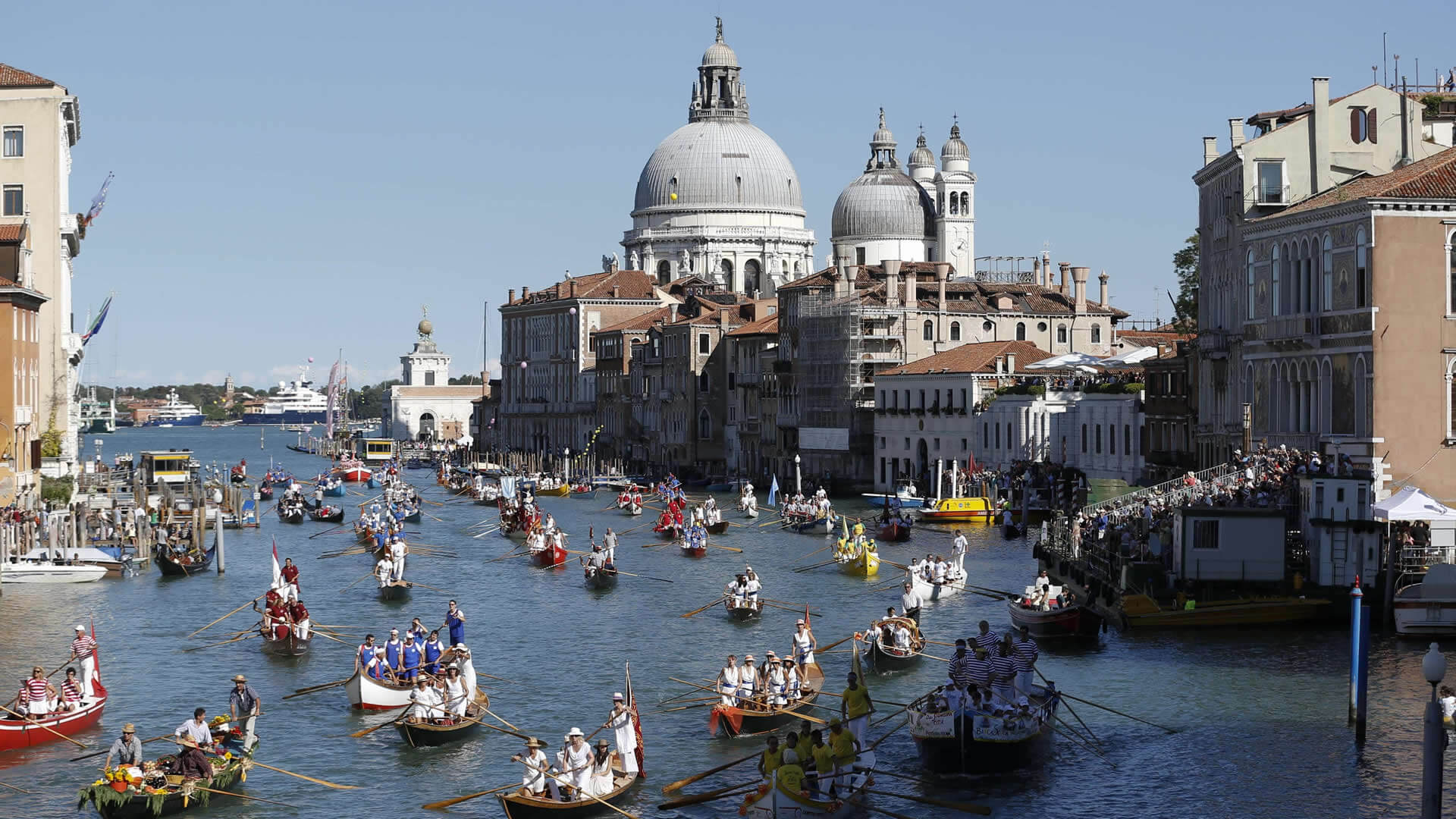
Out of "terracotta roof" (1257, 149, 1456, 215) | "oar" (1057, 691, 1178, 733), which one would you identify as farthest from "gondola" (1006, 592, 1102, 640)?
"terracotta roof" (1257, 149, 1456, 215)

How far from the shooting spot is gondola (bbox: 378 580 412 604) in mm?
50250

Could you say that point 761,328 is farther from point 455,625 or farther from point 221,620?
point 455,625

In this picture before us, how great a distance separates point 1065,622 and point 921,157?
329 ft

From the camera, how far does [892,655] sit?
36500 millimetres

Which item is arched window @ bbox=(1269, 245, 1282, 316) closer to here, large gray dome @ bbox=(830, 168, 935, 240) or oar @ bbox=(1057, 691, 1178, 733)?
oar @ bbox=(1057, 691, 1178, 733)

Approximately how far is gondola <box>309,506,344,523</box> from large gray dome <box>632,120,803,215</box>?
240 ft

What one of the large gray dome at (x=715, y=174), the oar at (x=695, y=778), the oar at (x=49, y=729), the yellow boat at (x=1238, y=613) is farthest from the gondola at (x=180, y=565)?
the large gray dome at (x=715, y=174)

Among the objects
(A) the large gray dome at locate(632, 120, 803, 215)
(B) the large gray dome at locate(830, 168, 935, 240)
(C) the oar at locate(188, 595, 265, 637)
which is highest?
(A) the large gray dome at locate(632, 120, 803, 215)

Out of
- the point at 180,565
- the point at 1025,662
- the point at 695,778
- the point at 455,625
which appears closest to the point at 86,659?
the point at 455,625

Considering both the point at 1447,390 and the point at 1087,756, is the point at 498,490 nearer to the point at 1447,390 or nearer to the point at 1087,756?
the point at 1447,390

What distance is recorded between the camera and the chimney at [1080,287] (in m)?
92.6

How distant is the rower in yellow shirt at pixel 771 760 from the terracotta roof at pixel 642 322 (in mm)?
95769

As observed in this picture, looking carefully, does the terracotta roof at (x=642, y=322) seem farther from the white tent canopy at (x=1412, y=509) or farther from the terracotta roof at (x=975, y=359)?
the white tent canopy at (x=1412, y=509)

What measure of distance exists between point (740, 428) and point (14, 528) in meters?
58.5
